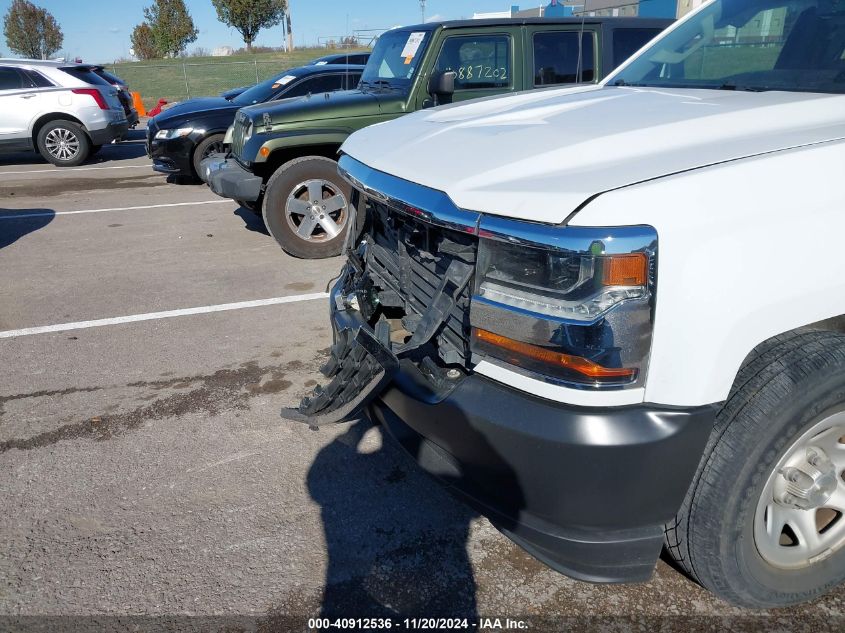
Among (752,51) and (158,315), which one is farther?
(158,315)

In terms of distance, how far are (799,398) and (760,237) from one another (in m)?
0.49

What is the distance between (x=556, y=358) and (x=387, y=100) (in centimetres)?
478

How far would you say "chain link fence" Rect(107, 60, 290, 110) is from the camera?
28969 mm

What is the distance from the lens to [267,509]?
290cm

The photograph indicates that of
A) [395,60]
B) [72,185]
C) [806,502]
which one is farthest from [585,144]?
[72,185]

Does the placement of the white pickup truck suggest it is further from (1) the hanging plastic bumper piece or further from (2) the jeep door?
(2) the jeep door

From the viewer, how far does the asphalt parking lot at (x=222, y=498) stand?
2.39 metres

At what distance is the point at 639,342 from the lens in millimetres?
1789

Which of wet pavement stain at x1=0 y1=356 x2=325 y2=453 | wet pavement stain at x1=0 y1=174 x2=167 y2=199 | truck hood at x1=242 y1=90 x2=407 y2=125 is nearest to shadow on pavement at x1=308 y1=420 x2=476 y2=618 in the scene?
wet pavement stain at x1=0 y1=356 x2=325 y2=453

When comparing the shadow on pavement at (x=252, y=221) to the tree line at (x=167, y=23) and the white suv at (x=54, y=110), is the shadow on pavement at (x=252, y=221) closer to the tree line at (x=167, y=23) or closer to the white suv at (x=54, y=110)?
the white suv at (x=54, y=110)

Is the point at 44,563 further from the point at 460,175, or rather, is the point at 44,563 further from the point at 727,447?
the point at 727,447

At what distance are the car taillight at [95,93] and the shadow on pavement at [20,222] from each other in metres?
4.28

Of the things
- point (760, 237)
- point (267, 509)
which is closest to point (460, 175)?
point (760, 237)

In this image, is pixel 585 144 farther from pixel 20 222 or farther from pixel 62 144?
pixel 62 144
